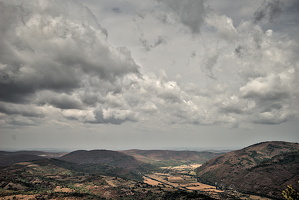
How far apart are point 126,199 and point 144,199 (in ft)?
62.4

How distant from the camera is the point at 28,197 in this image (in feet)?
568

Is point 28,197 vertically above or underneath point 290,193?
underneath

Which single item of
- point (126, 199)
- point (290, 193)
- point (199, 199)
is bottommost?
point (126, 199)

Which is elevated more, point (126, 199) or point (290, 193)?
point (290, 193)

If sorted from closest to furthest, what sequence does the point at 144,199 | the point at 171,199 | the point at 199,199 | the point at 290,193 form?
the point at 290,193 < the point at 199,199 < the point at 171,199 < the point at 144,199

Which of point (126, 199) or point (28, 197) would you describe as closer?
point (28, 197)

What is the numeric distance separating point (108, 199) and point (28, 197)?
72.0 m

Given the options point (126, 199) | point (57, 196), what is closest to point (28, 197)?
point (57, 196)

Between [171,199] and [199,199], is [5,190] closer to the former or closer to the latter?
[171,199]

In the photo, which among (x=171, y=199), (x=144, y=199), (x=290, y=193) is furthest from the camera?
(x=144, y=199)

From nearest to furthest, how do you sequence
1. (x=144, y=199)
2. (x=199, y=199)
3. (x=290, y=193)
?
1. (x=290, y=193)
2. (x=199, y=199)
3. (x=144, y=199)

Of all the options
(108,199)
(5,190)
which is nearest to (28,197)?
(5,190)

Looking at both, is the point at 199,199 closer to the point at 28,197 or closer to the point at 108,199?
the point at 108,199

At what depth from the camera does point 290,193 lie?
4947cm
